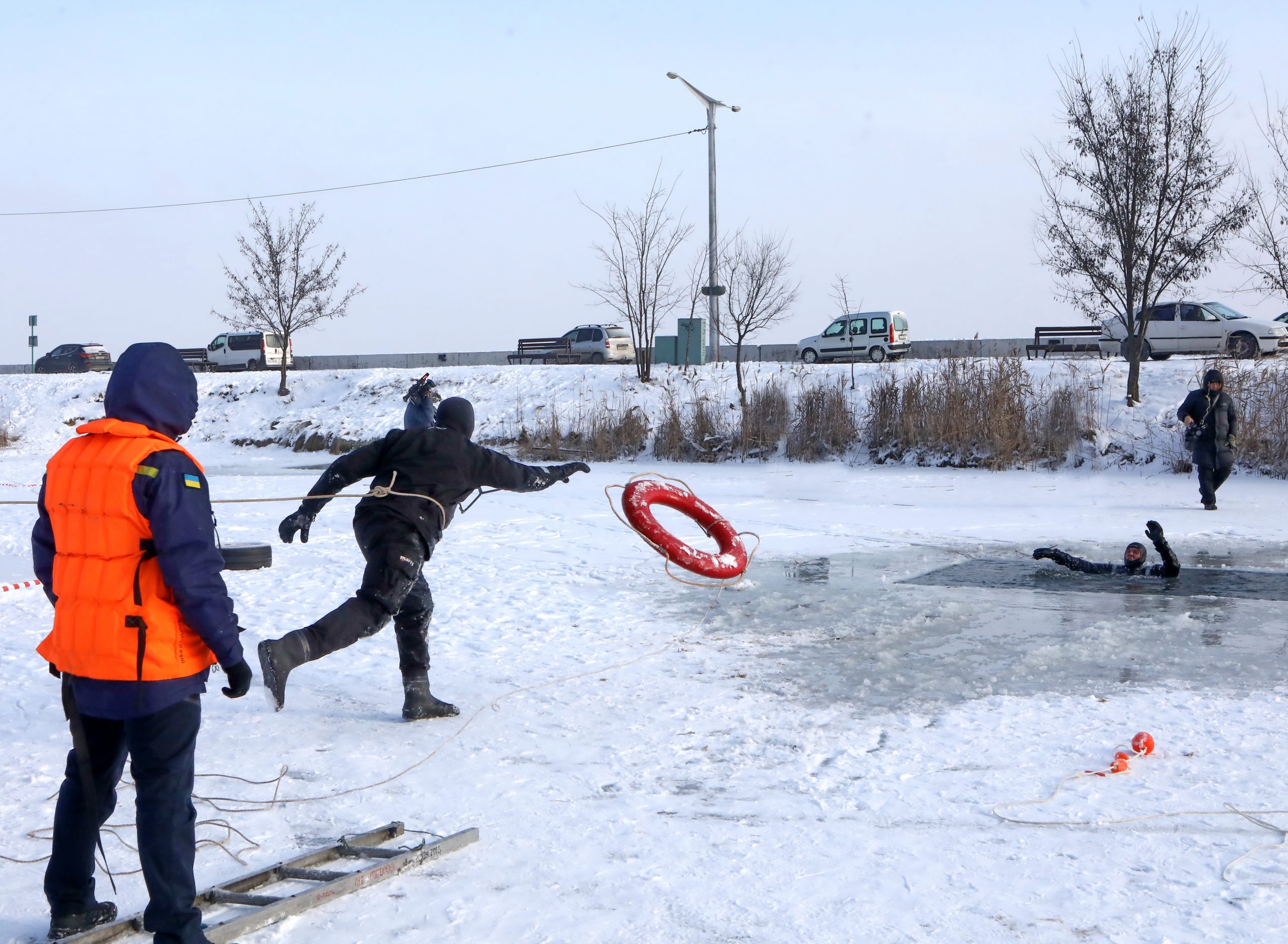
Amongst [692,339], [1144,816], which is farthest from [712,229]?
[1144,816]

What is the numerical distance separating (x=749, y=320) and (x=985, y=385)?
27.9ft

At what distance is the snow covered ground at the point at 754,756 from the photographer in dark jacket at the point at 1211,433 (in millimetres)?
3438

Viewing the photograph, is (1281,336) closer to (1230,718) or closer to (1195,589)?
(1195,589)

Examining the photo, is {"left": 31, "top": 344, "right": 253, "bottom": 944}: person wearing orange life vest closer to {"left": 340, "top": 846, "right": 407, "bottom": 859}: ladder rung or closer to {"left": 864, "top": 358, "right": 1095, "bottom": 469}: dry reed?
{"left": 340, "top": 846, "right": 407, "bottom": 859}: ladder rung

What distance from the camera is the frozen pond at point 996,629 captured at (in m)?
5.70

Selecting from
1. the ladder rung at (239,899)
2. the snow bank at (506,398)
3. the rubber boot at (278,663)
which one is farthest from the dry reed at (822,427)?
the ladder rung at (239,899)

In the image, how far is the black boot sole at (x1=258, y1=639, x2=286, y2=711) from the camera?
4270mm

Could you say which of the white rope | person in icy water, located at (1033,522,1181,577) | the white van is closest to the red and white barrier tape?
the white rope

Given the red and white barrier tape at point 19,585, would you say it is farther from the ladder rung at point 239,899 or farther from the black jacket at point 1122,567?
the black jacket at point 1122,567

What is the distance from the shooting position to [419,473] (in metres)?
4.97

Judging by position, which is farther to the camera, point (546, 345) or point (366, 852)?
point (546, 345)

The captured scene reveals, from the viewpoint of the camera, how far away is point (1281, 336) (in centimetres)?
2212

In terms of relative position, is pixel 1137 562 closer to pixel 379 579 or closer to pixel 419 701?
pixel 419 701

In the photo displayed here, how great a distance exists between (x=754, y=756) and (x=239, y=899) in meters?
2.14
